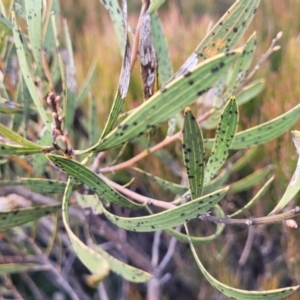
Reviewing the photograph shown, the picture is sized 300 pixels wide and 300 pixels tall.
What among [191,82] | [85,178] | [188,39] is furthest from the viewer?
[188,39]

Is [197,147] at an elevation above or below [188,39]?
below

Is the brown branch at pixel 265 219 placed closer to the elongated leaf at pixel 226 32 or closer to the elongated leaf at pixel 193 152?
the elongated leaf at pixel 193 152

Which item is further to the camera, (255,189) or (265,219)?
(255,189)

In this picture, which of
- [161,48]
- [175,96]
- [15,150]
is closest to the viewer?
[175,96]

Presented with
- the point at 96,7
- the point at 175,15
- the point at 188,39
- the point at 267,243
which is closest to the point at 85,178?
the point at 267,243

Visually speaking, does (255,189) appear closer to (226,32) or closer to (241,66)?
(241,66)

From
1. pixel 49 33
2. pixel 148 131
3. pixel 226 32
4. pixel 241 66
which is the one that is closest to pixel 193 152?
pixel 148 131

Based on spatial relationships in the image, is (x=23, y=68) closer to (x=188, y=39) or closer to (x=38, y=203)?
(x=38, y=203)
